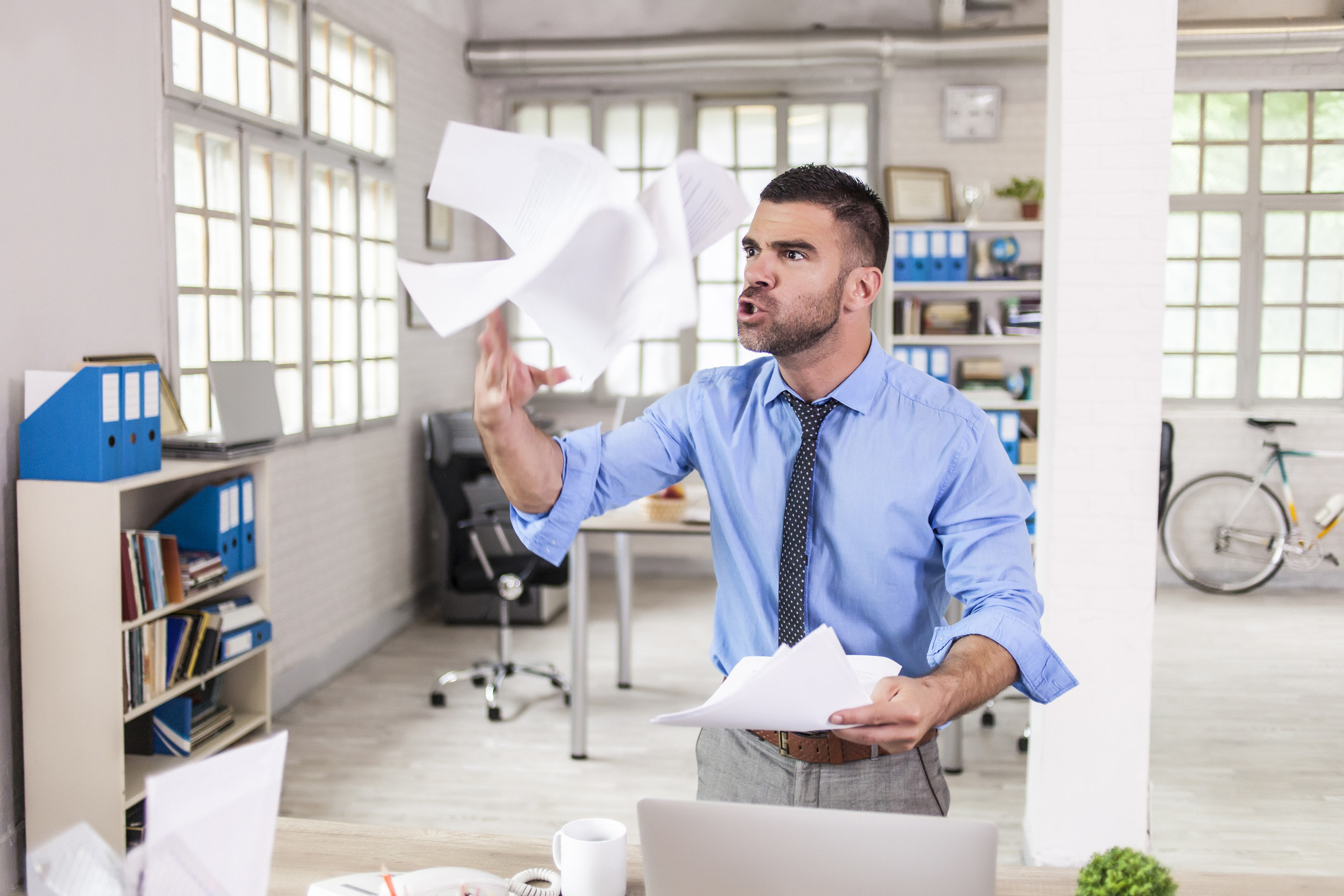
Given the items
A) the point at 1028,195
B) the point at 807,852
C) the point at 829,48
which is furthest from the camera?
the point at 1028,195

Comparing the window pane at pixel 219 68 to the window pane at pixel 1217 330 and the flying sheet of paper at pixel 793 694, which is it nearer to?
the flying sheet of paper at pixel 793 694

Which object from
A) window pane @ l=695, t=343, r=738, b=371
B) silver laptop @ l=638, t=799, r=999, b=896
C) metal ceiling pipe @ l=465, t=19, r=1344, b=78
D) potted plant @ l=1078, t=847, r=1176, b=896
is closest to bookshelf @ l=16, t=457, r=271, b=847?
silver laptop @ l=638, t=799, r=999, b=896

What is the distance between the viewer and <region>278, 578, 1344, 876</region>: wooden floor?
342cm

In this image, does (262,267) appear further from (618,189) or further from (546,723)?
(618,189)

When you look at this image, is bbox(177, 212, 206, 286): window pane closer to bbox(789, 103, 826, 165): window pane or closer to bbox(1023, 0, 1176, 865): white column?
bbox(1023, 0, 1176, 865): white column

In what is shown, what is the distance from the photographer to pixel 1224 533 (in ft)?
21.8

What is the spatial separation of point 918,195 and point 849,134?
2.05 feet

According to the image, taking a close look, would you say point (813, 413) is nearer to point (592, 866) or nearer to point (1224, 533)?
point (592, 866)

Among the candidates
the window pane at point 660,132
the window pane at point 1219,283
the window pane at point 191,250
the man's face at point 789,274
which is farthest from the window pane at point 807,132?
the man's face at point 789,274

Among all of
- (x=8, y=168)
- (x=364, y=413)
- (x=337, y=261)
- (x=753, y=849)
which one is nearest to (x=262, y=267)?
(x=337, y=261)

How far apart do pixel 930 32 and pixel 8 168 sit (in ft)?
16.1

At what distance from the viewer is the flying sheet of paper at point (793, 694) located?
1033mm

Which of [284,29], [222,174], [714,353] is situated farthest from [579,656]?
[714,353]

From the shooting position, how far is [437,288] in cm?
109
